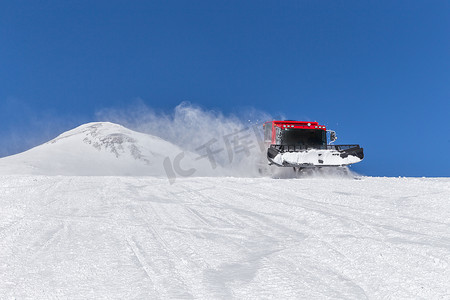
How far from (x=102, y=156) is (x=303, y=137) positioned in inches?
876

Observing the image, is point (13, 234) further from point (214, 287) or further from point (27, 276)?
point (214, 287)

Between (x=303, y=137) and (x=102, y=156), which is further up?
(x=303, y=137)

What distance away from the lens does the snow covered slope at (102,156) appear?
2336 cm

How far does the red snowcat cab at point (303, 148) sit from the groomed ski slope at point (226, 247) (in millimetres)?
6020

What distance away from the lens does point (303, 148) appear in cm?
1436

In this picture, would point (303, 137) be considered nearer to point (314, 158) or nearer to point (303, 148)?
point (303, 148)

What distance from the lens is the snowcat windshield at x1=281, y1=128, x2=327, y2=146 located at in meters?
15.0

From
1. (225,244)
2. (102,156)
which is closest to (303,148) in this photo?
(225,244)

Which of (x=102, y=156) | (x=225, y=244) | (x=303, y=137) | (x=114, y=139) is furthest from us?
(x=114, y=139)

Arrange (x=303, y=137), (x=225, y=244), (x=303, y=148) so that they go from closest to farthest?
(x=225, y=244) → (x=303, y=148) → (x=303, y=137)

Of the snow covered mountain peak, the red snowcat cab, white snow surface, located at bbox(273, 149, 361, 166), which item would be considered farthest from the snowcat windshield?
the snow covered mountain peak

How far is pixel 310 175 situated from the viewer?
14586 millimetres

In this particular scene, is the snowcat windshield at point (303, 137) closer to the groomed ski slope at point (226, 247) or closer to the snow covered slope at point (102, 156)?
the snow covered slope at point (102, 156)

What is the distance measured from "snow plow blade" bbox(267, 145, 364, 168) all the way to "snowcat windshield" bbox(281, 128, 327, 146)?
2.86 ft
